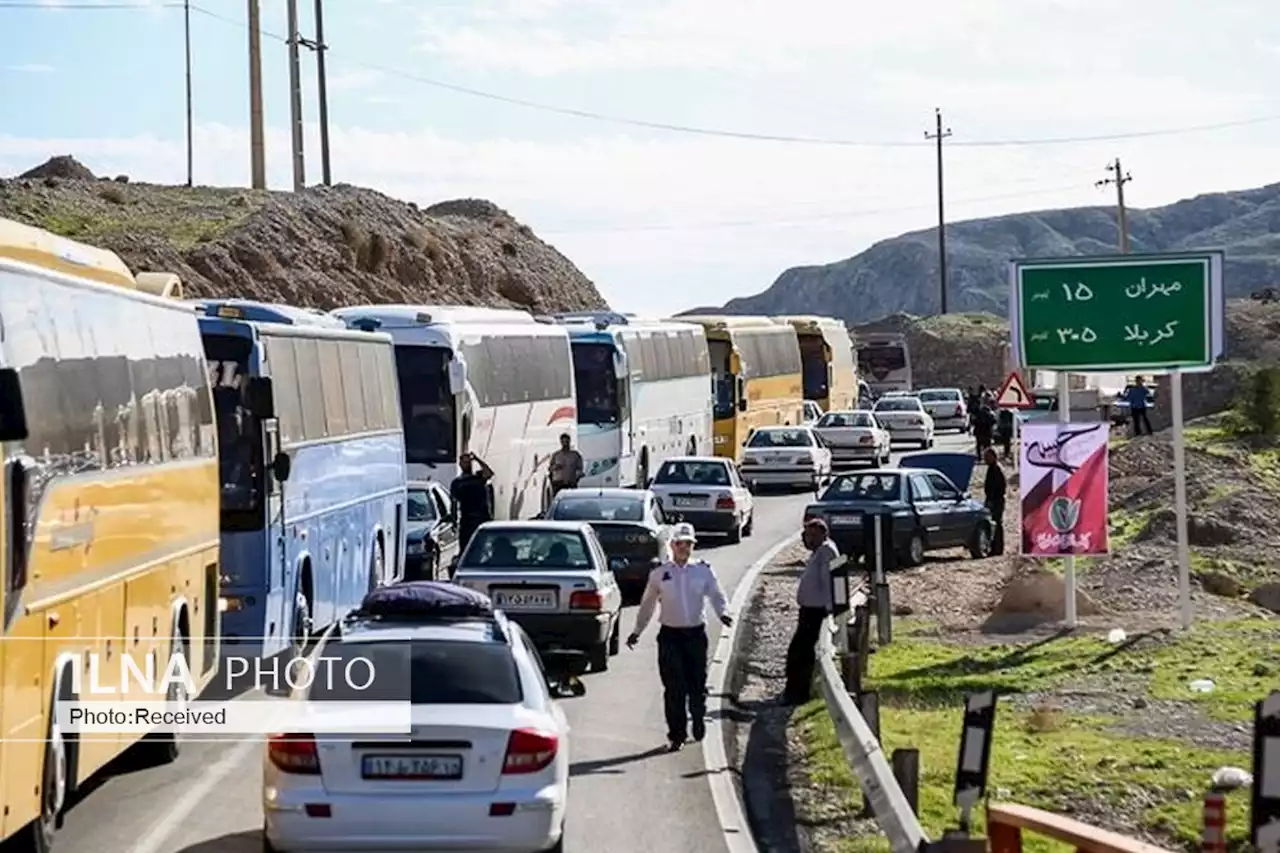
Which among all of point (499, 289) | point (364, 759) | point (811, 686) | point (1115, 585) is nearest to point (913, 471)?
point (1115, 585)

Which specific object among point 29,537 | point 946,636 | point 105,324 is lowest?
point 946,636

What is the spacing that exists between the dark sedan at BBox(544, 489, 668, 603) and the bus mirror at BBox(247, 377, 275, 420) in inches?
324

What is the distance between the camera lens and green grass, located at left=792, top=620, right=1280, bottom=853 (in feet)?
46.7

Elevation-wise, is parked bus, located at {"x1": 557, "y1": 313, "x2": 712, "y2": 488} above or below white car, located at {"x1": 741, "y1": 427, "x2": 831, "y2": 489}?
above

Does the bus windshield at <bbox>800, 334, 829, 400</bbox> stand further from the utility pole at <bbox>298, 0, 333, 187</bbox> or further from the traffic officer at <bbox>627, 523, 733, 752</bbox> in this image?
the traffic officer at <bbox>627, 523, 733, 752</bbox>

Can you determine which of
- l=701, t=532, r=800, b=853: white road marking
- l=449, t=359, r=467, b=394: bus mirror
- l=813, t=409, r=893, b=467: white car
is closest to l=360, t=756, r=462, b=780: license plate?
l=701, t=532, r=800, b=853: white road marking

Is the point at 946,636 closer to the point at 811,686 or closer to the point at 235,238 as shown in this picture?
the point at 811,686

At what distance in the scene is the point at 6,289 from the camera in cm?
1133

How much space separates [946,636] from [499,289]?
58.0m

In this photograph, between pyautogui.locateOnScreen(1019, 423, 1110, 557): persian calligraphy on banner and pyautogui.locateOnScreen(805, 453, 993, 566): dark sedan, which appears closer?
pyautogui.locateOnScreen(1019, 423, 1110, 557): persian calligraphy on banner

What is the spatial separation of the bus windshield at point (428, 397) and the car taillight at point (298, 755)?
818 inches

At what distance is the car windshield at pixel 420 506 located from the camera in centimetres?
2884

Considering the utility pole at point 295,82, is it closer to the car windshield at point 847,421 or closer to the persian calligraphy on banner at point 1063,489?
the car windshield at point 847,421

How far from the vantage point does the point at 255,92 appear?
68250mm
